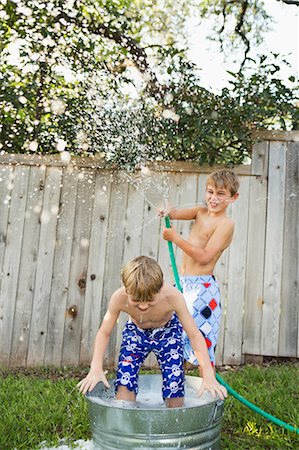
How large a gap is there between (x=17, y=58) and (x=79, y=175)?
1223 millimetres

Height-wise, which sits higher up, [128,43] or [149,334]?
[128,43]

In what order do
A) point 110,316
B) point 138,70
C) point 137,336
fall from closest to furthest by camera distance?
point 110,316
point 137,336
point 138,70

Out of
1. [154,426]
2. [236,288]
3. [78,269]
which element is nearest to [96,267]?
[78,269]

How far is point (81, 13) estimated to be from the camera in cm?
467

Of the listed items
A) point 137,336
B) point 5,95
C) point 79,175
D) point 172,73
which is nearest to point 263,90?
point 172,73

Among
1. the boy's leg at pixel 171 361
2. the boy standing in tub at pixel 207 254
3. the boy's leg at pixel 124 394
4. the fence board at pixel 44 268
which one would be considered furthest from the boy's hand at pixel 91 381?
the fence board at pixel 44 268

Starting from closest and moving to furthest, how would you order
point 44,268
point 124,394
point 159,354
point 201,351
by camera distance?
point 201,351 → point 124,394 → point 159,354 → point 44,268

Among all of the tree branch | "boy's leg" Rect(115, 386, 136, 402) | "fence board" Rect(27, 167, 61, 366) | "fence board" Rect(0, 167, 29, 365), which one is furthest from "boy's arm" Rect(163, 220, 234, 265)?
the tree branch

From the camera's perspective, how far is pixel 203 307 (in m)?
2.67

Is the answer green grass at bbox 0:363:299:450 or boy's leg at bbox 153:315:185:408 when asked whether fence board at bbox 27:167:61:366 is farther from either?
boy's leg at bbox 153:315:185:408

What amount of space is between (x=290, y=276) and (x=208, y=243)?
1.38 meters

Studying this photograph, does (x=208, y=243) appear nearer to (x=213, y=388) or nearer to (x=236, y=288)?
(x=213, y=388)

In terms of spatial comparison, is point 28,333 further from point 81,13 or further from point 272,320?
point 81,13

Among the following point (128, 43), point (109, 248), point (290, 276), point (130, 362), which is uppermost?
point (128, 43)
